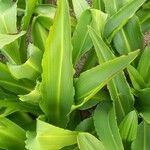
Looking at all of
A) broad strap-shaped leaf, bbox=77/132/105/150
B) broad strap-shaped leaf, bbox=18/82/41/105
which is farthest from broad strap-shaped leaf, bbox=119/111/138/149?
broad strap-shaped leaf, bbox=18/82/41/105

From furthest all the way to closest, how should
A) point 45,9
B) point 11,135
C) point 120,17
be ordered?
point 45,9
point 120,17
point 11,135

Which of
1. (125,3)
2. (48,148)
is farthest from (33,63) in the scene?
(125,3)

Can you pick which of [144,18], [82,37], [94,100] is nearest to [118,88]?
[94,100]

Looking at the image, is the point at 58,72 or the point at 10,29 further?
the point at 10,29

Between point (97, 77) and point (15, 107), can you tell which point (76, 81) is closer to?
point (97, 77)

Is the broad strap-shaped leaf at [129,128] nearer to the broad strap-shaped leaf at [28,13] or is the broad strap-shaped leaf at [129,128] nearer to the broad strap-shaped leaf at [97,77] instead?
the broad strap-shaped leaf at [97,77]
